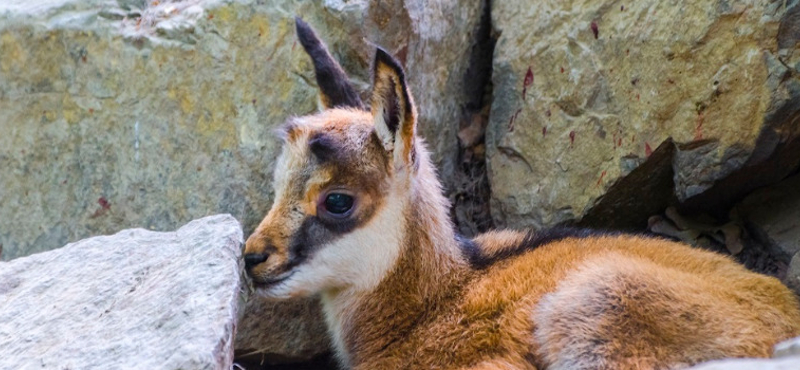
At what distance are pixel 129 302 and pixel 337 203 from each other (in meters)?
1.31

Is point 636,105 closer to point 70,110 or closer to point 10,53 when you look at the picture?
point 70,110

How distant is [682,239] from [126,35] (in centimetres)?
435

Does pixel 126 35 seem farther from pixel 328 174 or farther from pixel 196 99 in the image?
pixel 328 174

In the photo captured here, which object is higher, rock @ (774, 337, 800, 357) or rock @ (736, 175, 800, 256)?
rock @ (774, 337, 800, 357)

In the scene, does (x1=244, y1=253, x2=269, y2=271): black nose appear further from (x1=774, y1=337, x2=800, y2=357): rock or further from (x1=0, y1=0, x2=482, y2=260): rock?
(x1=774, y1=337, x2=800, y2=357): rock

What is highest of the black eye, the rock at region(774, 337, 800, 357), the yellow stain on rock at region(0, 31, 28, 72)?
the yellow stain on rock at region(0, 31, 28, 72)

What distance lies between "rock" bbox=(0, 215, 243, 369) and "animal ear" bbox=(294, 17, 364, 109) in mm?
1254

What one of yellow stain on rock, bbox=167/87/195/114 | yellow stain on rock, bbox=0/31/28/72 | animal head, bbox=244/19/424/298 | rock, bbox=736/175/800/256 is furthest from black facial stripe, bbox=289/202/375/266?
rock, bbox=736/175/800/256

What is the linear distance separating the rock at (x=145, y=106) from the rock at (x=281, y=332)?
65cm

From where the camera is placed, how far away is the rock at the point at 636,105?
6254mm

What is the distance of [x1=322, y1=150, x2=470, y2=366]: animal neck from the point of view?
5.80 metres

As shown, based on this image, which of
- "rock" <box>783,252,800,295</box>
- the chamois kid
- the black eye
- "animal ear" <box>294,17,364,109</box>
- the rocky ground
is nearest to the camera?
the chamois kid

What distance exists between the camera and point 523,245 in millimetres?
5992

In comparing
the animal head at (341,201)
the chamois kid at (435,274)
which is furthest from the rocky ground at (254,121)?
the animal head at (341,201)
